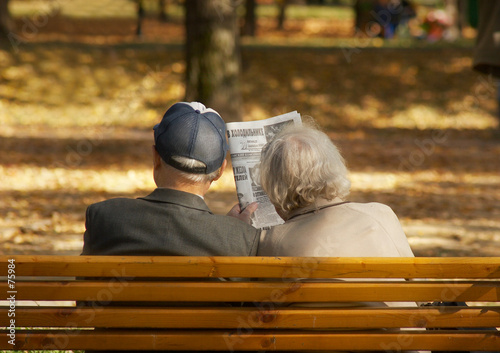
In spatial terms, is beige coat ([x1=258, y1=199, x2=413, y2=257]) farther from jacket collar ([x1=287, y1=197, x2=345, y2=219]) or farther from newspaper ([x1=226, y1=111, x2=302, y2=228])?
newspaper ([x1=226, y1=111, x2=302, y2=228])

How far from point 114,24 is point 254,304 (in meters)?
30.9

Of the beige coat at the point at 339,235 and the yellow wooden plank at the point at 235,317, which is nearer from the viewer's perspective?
the yellow wooden plank at the point at 235,317

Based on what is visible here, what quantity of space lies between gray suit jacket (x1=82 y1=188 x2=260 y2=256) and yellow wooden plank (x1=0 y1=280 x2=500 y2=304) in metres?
0.20

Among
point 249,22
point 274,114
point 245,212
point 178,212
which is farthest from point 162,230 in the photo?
point 249,22

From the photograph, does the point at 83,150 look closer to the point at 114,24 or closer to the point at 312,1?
the point at 114,24

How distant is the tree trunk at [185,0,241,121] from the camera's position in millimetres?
11672

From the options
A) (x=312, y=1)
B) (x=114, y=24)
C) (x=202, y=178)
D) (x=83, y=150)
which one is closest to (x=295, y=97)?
(x=83, y=150)

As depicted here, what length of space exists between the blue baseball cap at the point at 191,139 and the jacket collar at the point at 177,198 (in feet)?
0.31

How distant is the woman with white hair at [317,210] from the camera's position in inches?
99.2

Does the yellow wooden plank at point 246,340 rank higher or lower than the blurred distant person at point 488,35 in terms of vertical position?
lower

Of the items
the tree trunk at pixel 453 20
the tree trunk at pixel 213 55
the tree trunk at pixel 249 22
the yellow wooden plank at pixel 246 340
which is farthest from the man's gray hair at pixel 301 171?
the tree trunk at pixel 453 20

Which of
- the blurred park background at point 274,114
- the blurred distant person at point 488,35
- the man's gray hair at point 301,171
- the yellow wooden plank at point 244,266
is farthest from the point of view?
the blurred park background at point 274,114

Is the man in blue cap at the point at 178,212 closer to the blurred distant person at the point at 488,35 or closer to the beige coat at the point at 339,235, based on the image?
the beige coat at the point at 339,235

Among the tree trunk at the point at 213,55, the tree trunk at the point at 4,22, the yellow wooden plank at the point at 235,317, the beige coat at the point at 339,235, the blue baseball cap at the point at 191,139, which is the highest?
the blue baseball cap at the point at 191,139
